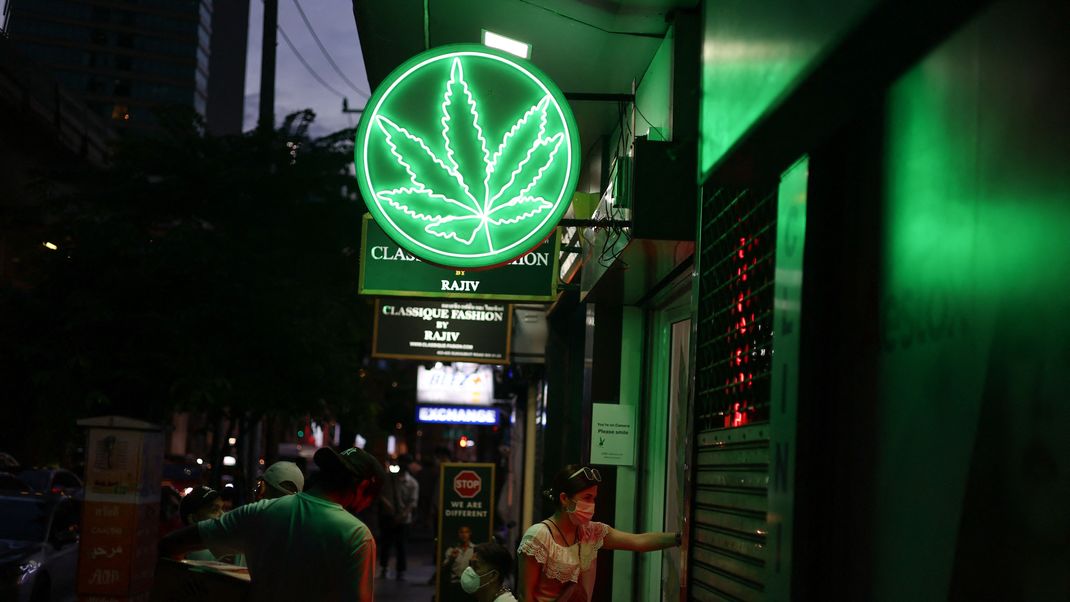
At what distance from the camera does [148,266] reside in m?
19.3

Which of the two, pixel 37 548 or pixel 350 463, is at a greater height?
pixel 350 463

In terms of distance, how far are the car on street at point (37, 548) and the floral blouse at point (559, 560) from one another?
8.49 meters

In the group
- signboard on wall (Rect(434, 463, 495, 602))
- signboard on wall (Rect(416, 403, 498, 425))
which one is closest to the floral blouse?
signboard on wall (Rect(434, 463, 495, 602))

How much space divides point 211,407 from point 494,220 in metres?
15.9

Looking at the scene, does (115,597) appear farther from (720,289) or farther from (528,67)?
(720,289)

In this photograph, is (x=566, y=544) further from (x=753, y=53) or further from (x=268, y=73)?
(x=268, y=73)

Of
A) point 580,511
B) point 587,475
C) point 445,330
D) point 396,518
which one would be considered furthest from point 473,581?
point 396,518

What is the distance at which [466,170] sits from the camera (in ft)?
22.3

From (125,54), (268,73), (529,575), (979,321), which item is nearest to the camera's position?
(979,321)

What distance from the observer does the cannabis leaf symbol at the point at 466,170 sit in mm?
6621

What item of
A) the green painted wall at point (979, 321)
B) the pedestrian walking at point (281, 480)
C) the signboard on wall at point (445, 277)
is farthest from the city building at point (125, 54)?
the green painted wall at point (979, 321)

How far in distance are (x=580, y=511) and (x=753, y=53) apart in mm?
3267

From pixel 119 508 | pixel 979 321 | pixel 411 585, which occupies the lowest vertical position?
pixel 411 585

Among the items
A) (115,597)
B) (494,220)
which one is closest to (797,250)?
(494,220)
